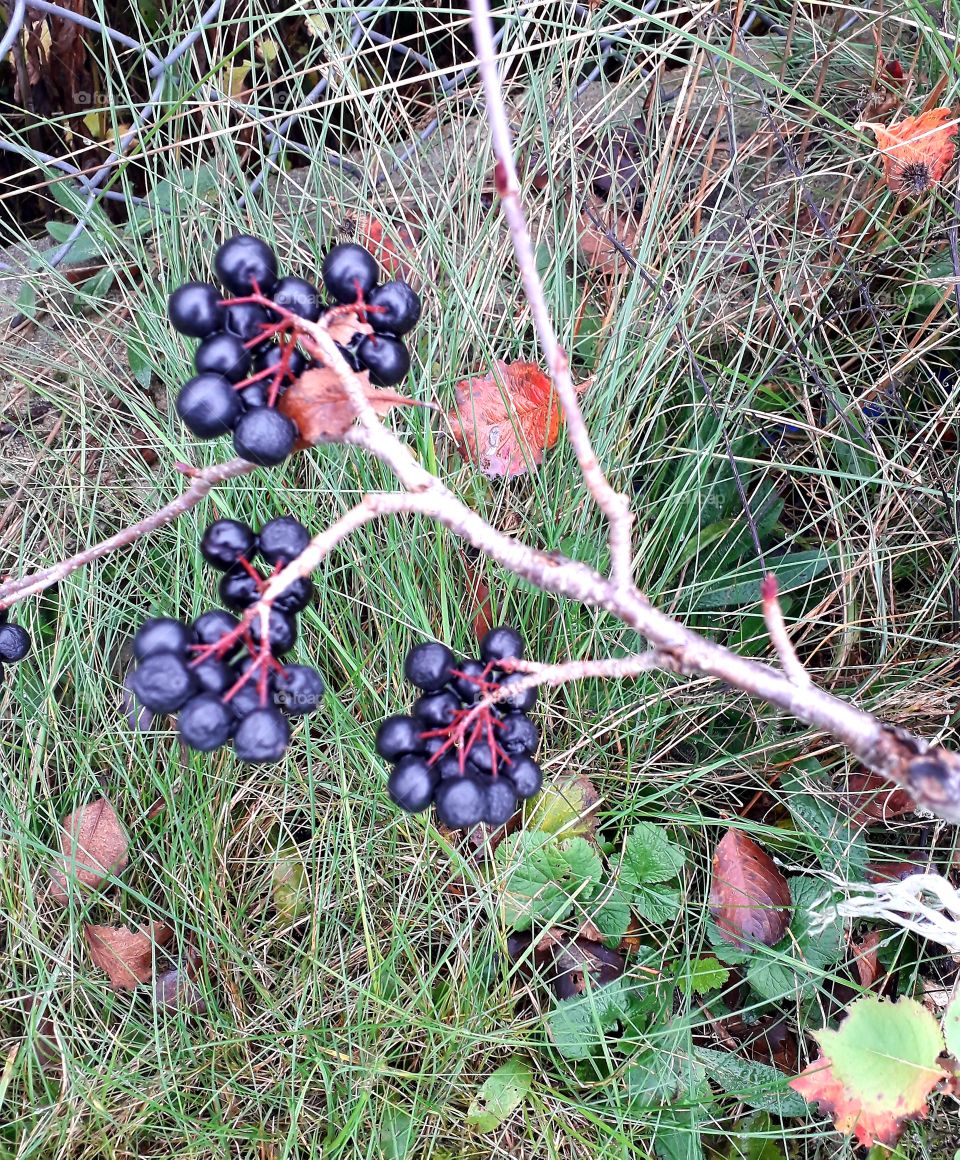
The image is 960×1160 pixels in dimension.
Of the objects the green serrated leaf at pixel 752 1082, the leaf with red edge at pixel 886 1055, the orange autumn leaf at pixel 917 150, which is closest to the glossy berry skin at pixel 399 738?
the leaf with red edge at pixel 886 1055

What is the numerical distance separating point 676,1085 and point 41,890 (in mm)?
1439

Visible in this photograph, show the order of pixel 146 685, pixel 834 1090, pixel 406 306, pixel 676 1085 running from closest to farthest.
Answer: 1. pixel 146 685
2. pixel 406 306
3. pixel 834 1090
4. pixel 676 1085

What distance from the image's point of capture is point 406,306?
1110 mm

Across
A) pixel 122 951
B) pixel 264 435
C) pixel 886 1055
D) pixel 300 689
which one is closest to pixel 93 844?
pixel 122 951

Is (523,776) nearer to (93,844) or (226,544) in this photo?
(226,544)

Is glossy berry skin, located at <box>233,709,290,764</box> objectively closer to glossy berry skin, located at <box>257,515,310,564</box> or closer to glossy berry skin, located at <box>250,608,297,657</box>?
glossy berry skin, located at <box>250,608,297,657</box>

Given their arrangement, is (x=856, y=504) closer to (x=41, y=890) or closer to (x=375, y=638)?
(x=375, y=638)

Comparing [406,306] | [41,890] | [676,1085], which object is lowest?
[676,1085]

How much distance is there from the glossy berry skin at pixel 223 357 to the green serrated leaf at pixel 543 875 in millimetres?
1214

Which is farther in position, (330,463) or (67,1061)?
(330,463)

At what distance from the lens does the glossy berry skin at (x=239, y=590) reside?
1093 millimetres

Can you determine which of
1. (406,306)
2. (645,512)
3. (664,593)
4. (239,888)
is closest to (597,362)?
(645,512)

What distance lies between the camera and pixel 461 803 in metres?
1.06

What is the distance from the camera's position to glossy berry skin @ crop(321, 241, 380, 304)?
1089mm
